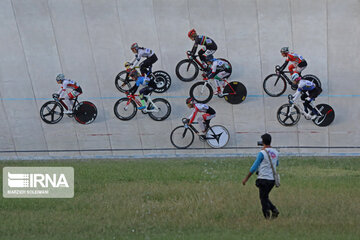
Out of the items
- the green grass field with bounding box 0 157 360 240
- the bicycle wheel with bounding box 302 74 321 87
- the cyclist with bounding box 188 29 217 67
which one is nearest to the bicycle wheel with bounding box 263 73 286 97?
the bicycle wheel with bounding box 302 74 321 87

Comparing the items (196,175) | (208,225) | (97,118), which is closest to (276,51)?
(97,118)

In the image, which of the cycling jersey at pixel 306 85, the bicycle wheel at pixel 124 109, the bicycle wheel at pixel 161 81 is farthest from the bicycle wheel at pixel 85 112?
the cycling jersey at pixel 306 85

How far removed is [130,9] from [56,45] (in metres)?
3.84

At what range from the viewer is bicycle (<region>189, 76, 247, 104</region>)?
76.3 feet

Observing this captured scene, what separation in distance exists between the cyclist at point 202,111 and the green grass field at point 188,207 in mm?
3404

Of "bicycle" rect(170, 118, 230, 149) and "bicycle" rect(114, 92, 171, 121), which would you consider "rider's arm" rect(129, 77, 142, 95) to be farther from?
"bicycle" rect(170, 118, 230, 149)

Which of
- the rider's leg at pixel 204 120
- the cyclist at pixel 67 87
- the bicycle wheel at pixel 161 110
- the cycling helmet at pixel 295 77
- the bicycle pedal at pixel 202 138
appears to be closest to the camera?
the rider's leg at pixel 204 120

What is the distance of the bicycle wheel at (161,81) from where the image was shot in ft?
77.6

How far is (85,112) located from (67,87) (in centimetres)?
137

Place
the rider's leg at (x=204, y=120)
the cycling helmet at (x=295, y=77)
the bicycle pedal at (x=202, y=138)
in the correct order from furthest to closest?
the cycling helmet at (x=295, y=77), the bicycle pedal at (x=202, y=138), the rider's leg at (x=204, y=120)

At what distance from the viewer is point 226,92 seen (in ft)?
76.8

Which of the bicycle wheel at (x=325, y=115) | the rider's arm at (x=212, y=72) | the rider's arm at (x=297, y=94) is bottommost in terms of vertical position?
the bicycle wheel at (x=325, y=115)

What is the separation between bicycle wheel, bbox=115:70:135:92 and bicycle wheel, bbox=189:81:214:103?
247 cm

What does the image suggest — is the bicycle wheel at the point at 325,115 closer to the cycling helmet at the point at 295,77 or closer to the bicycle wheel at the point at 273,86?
the cycling helmet at the point at 295,77
